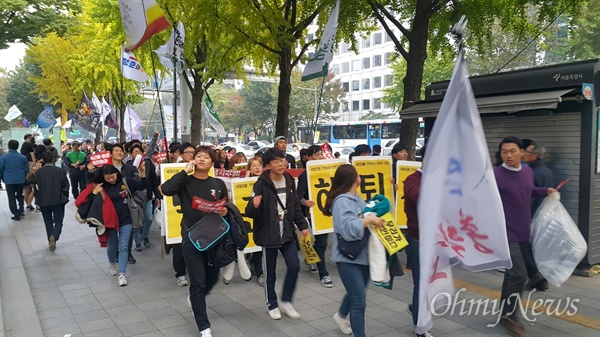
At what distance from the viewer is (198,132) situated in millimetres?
16156

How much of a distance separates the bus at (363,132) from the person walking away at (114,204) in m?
28.5

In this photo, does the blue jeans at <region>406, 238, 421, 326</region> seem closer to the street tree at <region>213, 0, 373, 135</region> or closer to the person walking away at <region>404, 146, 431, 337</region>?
the person walking away at <region>404, 146, 431, 337</region>

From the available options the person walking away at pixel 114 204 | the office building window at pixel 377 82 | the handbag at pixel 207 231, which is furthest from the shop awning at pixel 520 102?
the office building window at pixel 377 82

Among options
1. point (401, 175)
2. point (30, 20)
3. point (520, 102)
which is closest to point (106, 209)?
point (401, 175)

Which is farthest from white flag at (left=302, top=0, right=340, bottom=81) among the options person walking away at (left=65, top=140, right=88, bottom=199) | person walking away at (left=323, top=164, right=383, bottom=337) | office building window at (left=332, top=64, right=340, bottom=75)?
office building window at (left=332, top=64, right=340, bottom=75)

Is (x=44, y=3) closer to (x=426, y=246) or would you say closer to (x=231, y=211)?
(x=231, y=211)

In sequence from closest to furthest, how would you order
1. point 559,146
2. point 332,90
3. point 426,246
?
point 426,246 < point 559,146 < point 332,90

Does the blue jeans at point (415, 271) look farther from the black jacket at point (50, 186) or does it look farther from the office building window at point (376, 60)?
the office building window at point (376, 60)

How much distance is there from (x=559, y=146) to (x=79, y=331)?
21.7 ft

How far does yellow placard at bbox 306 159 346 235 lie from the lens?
6711mm

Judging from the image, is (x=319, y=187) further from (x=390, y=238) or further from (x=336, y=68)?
(x=336, y=68)

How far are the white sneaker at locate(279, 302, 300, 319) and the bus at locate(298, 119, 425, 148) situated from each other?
29.1 meters

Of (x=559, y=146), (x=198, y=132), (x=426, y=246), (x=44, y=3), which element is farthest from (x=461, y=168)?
(x=198, y=132)

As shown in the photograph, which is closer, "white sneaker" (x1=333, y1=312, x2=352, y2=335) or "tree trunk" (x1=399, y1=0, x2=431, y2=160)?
"white sneaker" (x1=333, y1=312, x2=352, y2=335)
